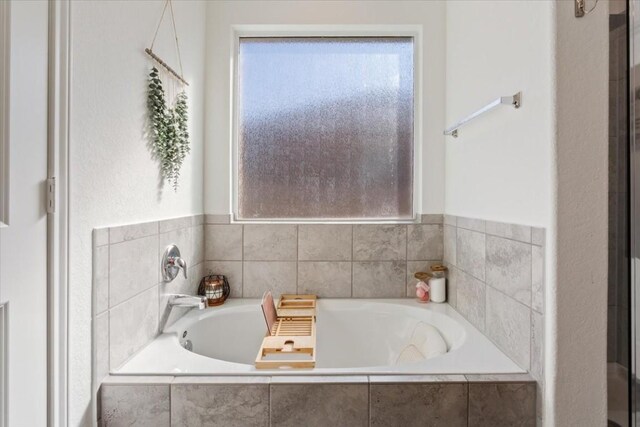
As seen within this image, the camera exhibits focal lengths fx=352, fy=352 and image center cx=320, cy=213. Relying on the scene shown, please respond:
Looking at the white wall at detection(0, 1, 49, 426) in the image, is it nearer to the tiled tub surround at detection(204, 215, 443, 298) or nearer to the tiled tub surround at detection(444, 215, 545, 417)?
the tiled tub surround at detection(204, 215, 443, 298)

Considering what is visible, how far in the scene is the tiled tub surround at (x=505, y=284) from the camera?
109 centimetres

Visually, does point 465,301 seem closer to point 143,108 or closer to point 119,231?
point 119,231

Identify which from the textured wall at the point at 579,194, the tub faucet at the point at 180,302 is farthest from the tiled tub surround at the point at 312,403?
the tub faucet at the point at 180,302

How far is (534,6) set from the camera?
110 centimetres

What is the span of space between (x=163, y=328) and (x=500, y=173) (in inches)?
59.0

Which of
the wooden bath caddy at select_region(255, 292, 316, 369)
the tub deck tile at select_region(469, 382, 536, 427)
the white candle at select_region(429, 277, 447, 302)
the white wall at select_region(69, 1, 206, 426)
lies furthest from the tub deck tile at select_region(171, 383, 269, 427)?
the white candle at select_region(429, 277, 447, 302)

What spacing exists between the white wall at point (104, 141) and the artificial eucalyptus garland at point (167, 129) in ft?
0.15

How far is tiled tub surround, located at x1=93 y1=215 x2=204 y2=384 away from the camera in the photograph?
1082mm

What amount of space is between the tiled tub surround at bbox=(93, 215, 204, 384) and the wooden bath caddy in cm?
44

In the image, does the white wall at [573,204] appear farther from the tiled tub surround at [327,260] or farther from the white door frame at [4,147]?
the white door frame at [4,147]

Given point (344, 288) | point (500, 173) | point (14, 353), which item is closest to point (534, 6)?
point (500, 173)

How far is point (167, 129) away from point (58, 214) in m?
0.64

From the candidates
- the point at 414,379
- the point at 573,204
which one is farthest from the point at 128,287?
the point at 573,204

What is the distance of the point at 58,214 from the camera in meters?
0.92
